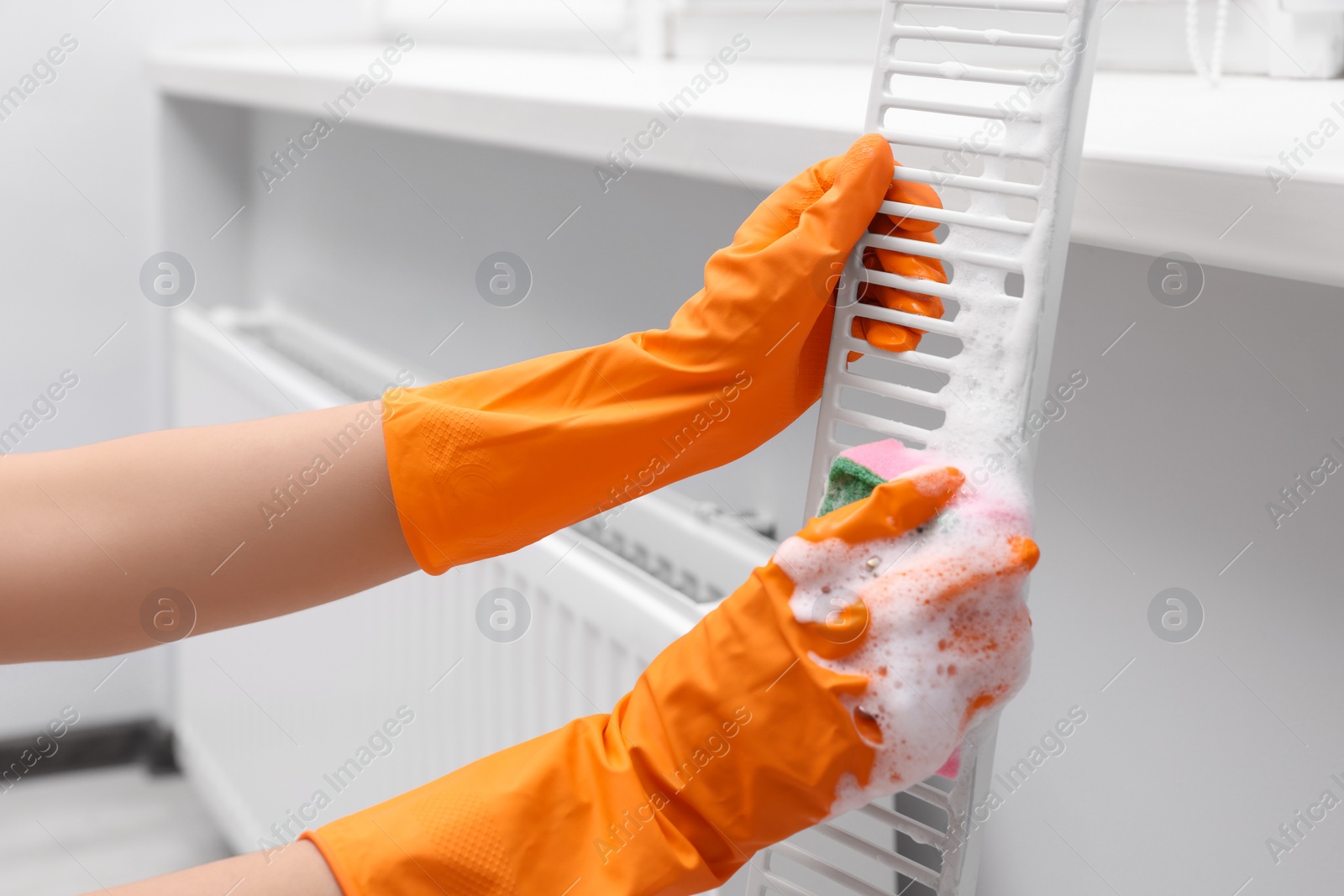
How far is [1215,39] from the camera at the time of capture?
2.44ft

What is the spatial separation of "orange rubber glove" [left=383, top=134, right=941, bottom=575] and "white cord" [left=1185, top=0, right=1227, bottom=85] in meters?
0.30

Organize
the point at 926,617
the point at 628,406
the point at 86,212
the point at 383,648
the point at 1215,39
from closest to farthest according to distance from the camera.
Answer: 1. the point at 926,617
2. the point at 628,406
3. the point at 1215,39
4. the point at 383,648
5. the point at 86,212

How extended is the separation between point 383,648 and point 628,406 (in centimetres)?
69

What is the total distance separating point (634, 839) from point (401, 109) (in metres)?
0.76

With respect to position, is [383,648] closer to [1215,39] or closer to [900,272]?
[900,272]

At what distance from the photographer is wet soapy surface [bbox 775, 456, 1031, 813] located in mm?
496

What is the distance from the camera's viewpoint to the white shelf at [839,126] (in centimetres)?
47

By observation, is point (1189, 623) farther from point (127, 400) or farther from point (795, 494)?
point (127, 400)

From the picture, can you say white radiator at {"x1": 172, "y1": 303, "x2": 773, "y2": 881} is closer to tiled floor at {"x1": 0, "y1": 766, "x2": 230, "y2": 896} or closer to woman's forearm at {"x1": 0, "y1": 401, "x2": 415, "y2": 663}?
tiled floor at {"x1": 0, "y1": 766, "x2": 230, "y2": 896}

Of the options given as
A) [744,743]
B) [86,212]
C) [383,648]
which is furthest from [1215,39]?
[86,212]

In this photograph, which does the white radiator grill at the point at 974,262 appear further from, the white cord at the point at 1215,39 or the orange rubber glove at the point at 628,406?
the white cord at the point at 1215,39

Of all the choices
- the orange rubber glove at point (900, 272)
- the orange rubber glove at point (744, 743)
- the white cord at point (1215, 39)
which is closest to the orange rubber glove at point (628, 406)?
the orange rubber glove at point (900, 272)

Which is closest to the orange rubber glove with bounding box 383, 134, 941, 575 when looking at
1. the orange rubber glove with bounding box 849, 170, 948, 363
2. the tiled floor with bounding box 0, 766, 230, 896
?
the orange rubber glove with bounding box 849, 170, 948, 363

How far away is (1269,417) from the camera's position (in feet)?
1.96
